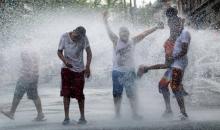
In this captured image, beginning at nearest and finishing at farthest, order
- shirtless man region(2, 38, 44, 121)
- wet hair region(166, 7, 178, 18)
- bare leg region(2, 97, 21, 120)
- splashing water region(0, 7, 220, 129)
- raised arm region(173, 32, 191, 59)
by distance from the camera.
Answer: raised arm region(173, 32, 191, 59) < wet hair region(166, 7, 178, 18) < bare leg region(2, 97, 21, 120) < shirtless man region(2, 38, 44, 121) < splashing water region(0, 7, 220, 129)

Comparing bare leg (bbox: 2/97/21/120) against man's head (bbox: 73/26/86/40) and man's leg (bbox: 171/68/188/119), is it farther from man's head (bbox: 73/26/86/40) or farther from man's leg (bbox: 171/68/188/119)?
man's leg (bbox: 171/68/188/119)

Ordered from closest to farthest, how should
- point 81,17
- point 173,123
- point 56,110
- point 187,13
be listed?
point 173,123 → point 56,110 → point 187,13 → point 81,17

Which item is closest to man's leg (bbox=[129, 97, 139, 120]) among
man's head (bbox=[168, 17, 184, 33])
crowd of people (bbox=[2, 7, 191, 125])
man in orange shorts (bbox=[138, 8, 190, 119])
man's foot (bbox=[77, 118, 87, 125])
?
crowd of people (bbox=[2, 7, 191, 125])

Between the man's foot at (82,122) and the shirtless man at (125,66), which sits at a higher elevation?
the shirtless man at (125,66)

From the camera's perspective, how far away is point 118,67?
9258 mm

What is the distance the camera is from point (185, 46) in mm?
8617

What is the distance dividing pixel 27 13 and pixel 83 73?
95.7 feet

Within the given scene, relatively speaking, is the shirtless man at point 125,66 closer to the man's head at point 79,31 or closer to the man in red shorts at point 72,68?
the man in red shorts at point 72,68

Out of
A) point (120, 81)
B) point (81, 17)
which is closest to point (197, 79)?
point (120, 81)

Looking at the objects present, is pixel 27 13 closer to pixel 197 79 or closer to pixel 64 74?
pixel 197 79

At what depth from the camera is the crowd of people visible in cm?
870

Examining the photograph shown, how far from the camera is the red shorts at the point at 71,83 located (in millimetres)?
8859

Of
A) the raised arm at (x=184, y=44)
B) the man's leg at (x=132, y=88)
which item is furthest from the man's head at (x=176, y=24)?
the man's leg at (x=132, y=88)

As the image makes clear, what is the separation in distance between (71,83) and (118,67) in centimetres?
85
